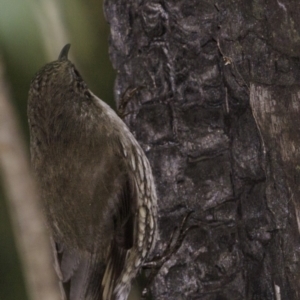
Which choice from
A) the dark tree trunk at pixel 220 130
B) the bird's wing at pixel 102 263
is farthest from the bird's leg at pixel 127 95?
the bird's wing at pixel 102 263

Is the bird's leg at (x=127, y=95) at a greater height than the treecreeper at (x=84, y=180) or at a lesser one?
greater

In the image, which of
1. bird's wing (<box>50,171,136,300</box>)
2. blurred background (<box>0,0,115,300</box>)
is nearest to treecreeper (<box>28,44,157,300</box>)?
bird's wing (<box>50,171,136,300</box>)

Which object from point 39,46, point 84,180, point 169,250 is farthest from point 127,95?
point 39,46

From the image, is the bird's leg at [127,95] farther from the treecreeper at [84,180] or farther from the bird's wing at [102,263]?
the bird's wing at [102,263]

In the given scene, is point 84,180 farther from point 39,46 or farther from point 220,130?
point 39,46

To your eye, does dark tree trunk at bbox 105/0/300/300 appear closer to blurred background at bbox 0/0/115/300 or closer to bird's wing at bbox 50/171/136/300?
bird's wing at bbox 50/171/136/300

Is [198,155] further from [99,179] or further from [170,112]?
[99,179]

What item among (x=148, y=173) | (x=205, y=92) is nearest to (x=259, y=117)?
(x=205, y=92)
